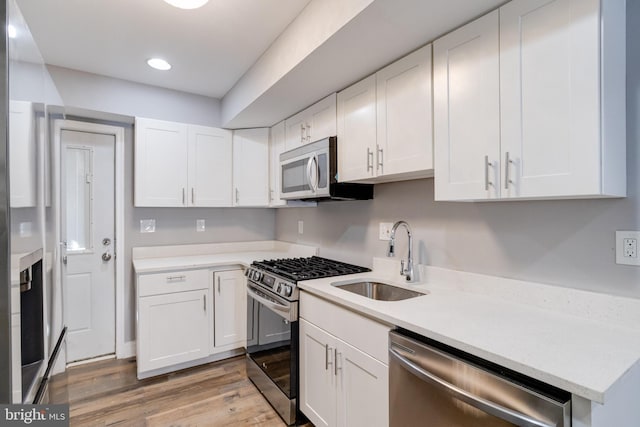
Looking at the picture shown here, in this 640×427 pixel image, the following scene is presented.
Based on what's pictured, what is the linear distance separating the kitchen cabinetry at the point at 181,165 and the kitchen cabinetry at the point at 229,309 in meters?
0.76

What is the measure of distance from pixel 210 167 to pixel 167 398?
193 centimetres

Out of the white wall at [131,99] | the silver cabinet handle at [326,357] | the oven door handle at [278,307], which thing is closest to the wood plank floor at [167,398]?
the silver cabinet handle at [326,357]

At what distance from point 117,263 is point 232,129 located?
165cm

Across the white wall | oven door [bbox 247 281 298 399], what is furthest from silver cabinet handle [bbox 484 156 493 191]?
the white wall

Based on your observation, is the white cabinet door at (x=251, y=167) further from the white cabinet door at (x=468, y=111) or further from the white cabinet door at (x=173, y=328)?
the white cabinet door at (x=468, y=111)

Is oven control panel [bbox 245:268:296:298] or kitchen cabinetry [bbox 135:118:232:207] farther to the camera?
kitchen cabinetry [bbox 135:118:232:207]

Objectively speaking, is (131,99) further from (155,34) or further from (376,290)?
(376,290)

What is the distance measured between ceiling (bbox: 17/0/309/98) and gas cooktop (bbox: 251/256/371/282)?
154 cm

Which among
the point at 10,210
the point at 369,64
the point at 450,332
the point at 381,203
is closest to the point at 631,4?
the point at 369,64

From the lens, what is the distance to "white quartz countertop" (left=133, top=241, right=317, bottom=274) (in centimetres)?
265

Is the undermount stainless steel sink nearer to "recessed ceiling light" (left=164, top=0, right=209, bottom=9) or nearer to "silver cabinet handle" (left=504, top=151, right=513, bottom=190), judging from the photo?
"silver cabinet handle" (left=504, top=151, right=513, bottom=190)

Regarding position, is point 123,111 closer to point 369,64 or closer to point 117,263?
point 117,263

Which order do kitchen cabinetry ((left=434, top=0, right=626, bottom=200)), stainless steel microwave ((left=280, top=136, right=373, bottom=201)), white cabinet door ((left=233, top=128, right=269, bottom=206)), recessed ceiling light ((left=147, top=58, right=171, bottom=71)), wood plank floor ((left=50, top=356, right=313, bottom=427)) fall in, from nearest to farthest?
kitchen cabinetry ((left=434, top=0, right=626, bottom=200)), wood plank floor ((left=50, top=356, right=313, bottom=427)), stainless steel microwave ((left=280, top=136, right=373, bottom=201)), recessed ceiling light ((left=147, top=58, right=171, bottom=71)), white cabinet door ((left=233, top=128, right=269, bottom=206))

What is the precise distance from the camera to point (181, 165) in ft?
9.60
